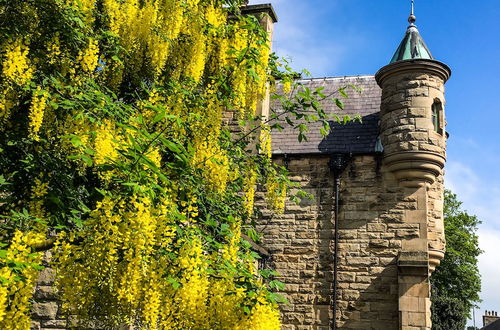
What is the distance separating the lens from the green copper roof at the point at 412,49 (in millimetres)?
10461

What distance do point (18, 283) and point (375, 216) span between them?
24.9 feet

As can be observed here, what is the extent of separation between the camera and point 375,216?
10.0 metres

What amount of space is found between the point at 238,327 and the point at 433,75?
7.70 m

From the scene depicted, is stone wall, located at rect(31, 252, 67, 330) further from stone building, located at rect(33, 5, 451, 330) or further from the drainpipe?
the drainpipe

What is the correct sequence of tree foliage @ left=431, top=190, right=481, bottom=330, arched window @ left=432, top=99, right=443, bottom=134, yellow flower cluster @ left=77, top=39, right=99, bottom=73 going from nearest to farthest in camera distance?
yellow flower cluster @ left=77, top=39, right=99, bottom=73 < arched window @ left=432, top=99, right=443, bottom=134 < tree foliage @ left=431, top=190, right=481, bottom=330

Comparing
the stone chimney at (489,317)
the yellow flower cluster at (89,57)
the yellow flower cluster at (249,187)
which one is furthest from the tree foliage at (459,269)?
the yellow flower cluster at (89,57)

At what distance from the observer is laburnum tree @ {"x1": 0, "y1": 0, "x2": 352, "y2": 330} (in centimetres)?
371

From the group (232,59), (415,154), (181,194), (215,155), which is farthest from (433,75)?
(181,194)

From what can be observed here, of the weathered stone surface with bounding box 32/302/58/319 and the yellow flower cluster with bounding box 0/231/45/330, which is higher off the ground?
the yellow flower cluster with bounding box 0/231/45/330

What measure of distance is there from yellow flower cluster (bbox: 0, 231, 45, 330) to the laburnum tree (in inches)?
0.5

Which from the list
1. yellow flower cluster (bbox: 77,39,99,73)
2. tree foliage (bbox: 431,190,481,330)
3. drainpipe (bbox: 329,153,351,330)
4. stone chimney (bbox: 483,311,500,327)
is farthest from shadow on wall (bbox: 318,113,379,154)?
stone chimney (bbox: 483,311,500,327)

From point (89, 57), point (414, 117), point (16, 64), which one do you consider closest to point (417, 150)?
point (414, 117)

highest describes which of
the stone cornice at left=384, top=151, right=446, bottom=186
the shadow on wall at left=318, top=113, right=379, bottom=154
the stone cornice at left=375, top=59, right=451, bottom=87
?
the stone cornice at left=375, top=59, right=451, bottom=87

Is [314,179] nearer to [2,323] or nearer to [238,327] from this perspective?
[238,327]
